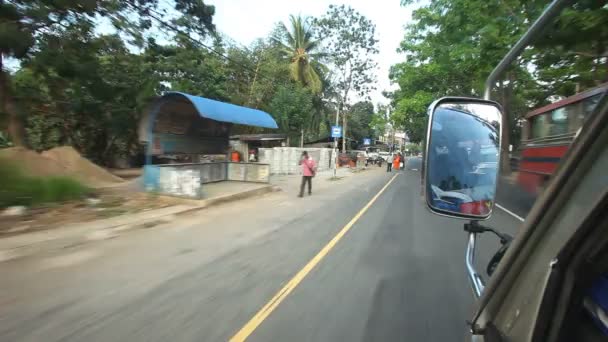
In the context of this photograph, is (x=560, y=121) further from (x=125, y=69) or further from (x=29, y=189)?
(x=125, y=69)

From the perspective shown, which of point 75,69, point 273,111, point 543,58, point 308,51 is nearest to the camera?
point 543,58

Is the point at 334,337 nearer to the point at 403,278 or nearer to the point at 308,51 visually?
the point at 403,278

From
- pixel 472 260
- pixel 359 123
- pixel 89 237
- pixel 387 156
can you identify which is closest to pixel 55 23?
pixel 89 237

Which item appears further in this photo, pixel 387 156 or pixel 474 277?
pixel 387 156

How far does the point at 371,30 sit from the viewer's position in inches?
1487

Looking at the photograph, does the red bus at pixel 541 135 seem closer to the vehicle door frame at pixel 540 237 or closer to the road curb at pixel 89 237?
the vehicle door frame at pixel 540 237

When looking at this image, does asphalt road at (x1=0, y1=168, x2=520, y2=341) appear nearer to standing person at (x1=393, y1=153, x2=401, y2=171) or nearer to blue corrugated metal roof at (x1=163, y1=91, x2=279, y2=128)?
blue corrugated metal roof at (x1=163, y1=91, x2=279, y2=128)

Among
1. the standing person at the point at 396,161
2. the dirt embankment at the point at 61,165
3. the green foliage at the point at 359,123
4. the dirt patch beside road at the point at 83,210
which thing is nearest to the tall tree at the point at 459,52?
the standing person at the point at 396,161

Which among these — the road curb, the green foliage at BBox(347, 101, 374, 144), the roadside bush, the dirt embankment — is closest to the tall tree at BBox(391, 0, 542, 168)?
the road curb

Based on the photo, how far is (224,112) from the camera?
50.1 ft

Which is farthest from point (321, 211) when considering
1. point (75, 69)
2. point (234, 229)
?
point (75, 69)

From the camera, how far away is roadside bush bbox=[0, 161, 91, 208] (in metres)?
9.66

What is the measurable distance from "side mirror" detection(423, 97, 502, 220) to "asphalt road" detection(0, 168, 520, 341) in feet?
6.62

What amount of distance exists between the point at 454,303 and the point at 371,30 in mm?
36106
